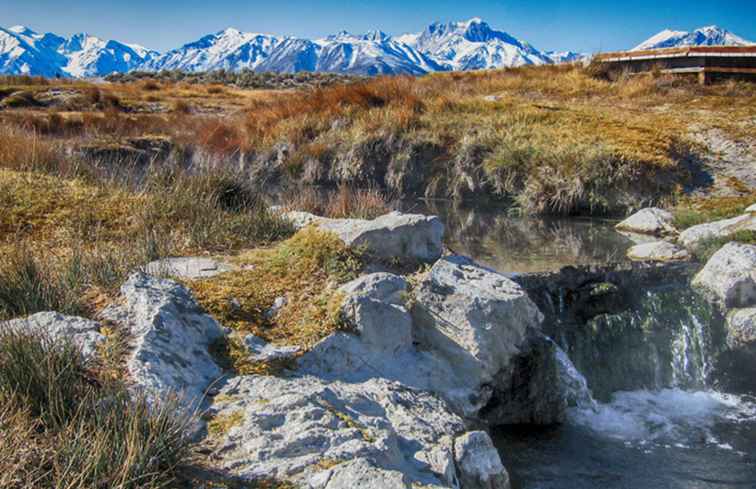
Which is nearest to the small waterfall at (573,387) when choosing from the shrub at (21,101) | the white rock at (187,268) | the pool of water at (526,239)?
the pool of water at (526,239)

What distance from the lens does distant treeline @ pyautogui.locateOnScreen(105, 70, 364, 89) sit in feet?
153

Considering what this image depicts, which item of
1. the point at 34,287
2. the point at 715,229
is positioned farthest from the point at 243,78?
the point at 34,287

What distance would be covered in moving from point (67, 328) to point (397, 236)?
10.7 ft

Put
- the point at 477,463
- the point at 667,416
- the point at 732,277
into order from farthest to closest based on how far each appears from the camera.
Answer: the point at 732,277 → the point at 667,416 → the point at 477,463

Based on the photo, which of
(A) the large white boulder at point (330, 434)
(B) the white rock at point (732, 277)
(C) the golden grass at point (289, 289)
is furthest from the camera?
(B) the white rock at point (732, 277)

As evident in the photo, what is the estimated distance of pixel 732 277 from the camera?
8.59 meters

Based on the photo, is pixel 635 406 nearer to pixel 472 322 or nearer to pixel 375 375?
pixel 472 322

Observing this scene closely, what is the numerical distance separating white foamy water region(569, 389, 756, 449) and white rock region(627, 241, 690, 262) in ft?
8.97

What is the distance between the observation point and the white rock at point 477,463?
3869 mm

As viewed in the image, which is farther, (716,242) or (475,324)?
(716,242)

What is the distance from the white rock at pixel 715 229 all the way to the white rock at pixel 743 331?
210cm

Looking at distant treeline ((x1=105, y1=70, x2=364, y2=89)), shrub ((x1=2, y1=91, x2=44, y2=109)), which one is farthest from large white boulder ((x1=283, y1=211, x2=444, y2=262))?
distant treeline ((x1=105, y1=70, x2=364, y2=89))

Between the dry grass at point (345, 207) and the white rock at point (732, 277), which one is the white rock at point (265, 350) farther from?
the white rock at point (732, 277)

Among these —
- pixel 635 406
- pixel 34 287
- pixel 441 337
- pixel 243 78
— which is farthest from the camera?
pixel 243 78
